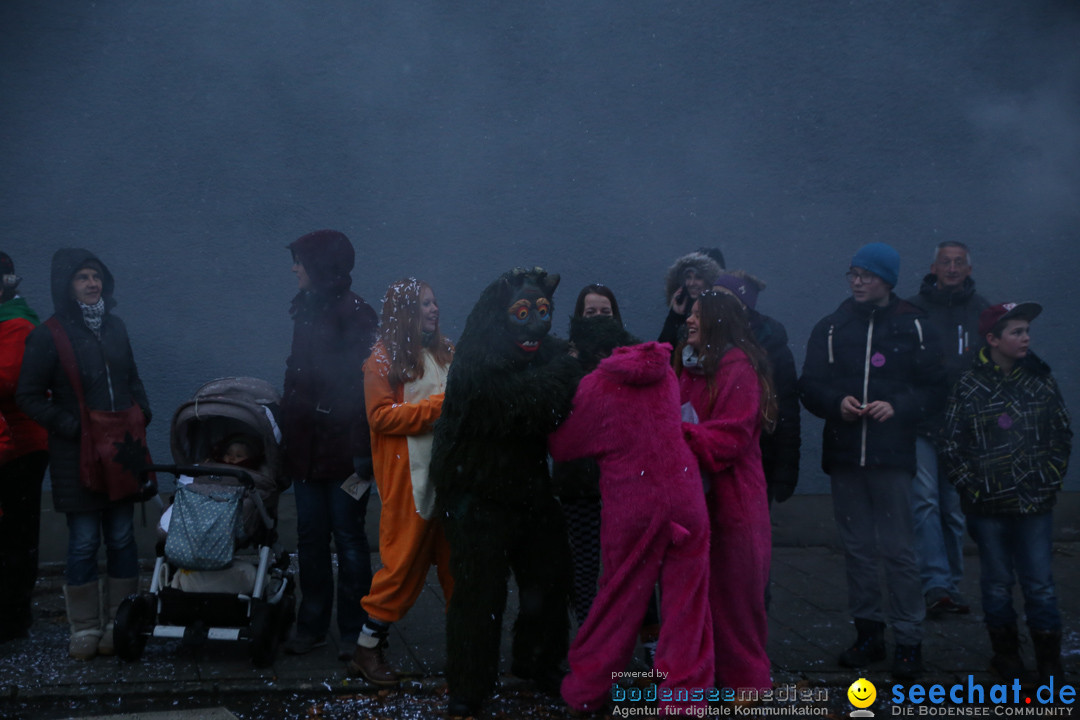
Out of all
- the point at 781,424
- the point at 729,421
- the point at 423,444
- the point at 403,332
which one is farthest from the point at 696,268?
the point at 423,444

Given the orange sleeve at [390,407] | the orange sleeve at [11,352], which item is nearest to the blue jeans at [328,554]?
the orange sleeve at [390,407]

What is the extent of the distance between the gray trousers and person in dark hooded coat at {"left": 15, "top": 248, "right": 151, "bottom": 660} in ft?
12.8

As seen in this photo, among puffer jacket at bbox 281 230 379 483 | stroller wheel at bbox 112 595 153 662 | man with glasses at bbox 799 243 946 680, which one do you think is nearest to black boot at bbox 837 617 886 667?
man with glasses at bbox 799 243 946 680

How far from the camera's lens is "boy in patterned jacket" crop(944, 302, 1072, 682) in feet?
14.8

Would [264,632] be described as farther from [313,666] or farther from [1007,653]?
[1007,653]

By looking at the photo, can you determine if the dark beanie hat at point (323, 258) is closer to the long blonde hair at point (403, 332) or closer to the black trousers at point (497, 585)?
the long blonde hair at point (403, 332)

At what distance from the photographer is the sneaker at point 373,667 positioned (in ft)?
14.6

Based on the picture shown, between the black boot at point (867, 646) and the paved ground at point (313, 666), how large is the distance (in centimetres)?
7

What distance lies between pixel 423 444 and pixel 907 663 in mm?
2634

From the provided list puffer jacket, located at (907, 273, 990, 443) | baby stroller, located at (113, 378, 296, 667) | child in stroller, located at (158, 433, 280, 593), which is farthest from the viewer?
puffer jacket, located at (907, 273, 990, 443)

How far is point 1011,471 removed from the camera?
4.50 metres

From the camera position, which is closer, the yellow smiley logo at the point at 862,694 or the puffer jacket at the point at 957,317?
the yellow smiley logo at the point at 862,694

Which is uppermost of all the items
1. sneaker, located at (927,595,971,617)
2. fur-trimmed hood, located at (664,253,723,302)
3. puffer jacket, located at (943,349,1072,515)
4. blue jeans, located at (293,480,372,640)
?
fur-trimmed hood, located at (664,253,723,302)

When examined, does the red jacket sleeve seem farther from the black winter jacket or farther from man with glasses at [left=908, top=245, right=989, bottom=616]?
man with glasses at [left=908, top=245, right=989, bottom=616]
